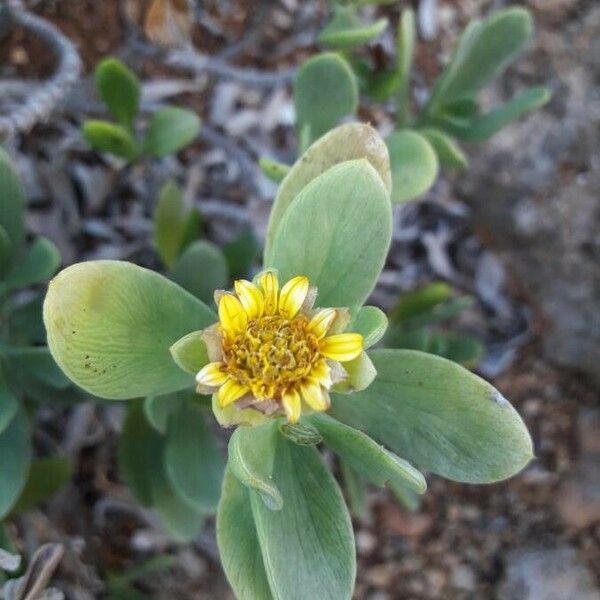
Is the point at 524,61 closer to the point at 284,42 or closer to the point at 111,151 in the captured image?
the point at 284,42

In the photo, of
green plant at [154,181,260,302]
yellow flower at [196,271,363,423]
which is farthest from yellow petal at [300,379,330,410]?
green plant at [154,181,260,302]

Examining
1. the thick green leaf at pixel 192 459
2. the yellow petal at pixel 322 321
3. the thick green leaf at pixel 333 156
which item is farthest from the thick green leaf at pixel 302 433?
the thick green leaf at pixel 192 459

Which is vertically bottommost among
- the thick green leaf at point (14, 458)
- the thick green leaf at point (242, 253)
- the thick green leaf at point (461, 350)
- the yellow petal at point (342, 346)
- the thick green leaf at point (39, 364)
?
the thick green leaf at point (461, 350)

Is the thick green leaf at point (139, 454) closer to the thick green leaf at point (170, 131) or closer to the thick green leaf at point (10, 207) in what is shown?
the thick green leaf at point (10, 207)

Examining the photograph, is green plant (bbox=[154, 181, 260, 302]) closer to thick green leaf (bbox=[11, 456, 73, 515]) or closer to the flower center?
thick green leaf (bbox=[11, 456, 73, 515])

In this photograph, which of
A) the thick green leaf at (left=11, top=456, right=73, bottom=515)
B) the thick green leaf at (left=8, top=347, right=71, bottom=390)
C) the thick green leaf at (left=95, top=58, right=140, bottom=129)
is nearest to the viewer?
the thick green leaf at (left=8, top=347, right=71, bottom=390)

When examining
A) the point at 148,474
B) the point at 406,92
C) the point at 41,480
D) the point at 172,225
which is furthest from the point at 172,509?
the point at 406,92

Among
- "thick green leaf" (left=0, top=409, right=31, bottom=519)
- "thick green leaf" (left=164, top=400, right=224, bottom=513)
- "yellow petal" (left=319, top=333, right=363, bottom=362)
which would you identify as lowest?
"thick green leaf" (left=164, top=400, right=224, bottom=513)
